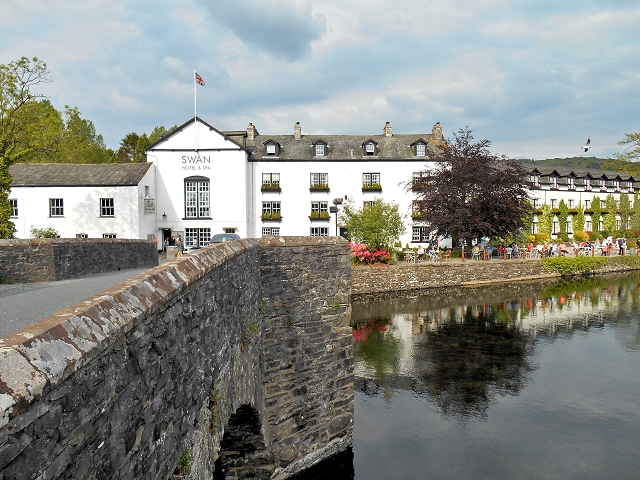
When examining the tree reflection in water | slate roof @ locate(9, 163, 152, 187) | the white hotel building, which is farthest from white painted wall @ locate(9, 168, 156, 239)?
the tree reflection in water

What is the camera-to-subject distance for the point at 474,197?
34531mm

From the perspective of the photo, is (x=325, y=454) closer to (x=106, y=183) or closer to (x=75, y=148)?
(x=106, y=183)

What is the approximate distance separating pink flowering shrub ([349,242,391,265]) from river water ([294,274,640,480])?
5217 millimetres

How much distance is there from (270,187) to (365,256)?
13.5 m

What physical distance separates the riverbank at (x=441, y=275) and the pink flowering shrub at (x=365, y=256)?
2.11 feet

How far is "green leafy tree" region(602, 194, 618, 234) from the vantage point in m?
54.9

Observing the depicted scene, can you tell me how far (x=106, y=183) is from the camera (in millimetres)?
33531

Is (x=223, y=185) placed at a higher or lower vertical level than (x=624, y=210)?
higher

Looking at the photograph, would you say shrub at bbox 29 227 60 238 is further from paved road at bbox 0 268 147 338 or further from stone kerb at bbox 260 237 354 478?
stone kerb at bbox 260 237 354 478

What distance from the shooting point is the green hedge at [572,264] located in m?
35.3

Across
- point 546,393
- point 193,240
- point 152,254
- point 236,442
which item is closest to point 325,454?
point 236,442

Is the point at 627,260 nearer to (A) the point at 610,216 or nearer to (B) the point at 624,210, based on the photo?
(A) the point at 610,216

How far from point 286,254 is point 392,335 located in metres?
11.7

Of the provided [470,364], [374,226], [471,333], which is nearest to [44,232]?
[374,226]
